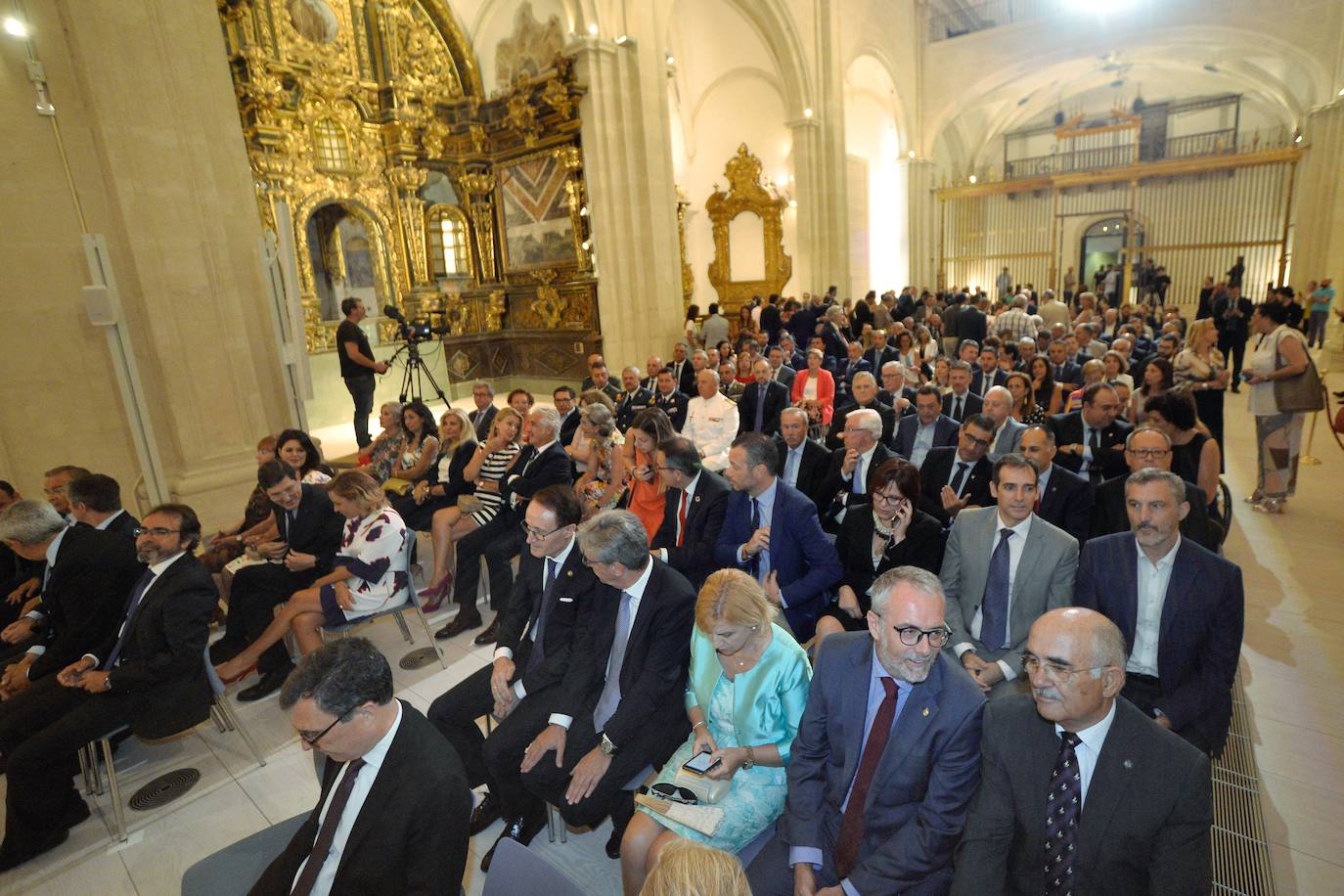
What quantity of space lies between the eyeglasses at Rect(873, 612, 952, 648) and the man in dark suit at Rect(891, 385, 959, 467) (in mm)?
2919

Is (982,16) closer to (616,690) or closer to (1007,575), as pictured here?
(1007,575)

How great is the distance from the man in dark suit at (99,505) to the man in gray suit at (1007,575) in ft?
12.8

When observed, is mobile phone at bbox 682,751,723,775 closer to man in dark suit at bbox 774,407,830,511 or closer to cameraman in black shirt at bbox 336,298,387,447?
man in dark suit at bbox 774,407,830,511

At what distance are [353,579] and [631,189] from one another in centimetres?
788

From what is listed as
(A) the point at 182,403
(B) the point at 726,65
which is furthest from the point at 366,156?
(B) the point at 726,65

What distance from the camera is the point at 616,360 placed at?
34.5 feet

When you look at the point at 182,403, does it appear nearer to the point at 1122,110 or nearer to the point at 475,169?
the point at 475,169

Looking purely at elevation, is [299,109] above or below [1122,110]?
below

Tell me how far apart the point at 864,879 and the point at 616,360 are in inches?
360

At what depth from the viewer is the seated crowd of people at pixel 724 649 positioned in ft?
5.60

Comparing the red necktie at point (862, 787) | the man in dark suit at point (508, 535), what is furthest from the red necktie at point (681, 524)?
the red necktie at point (862, 787)

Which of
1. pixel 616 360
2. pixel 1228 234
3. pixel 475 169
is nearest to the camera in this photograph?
pixel 616 360

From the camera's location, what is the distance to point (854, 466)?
13.7ft

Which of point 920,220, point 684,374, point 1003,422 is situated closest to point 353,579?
point 1003,422
